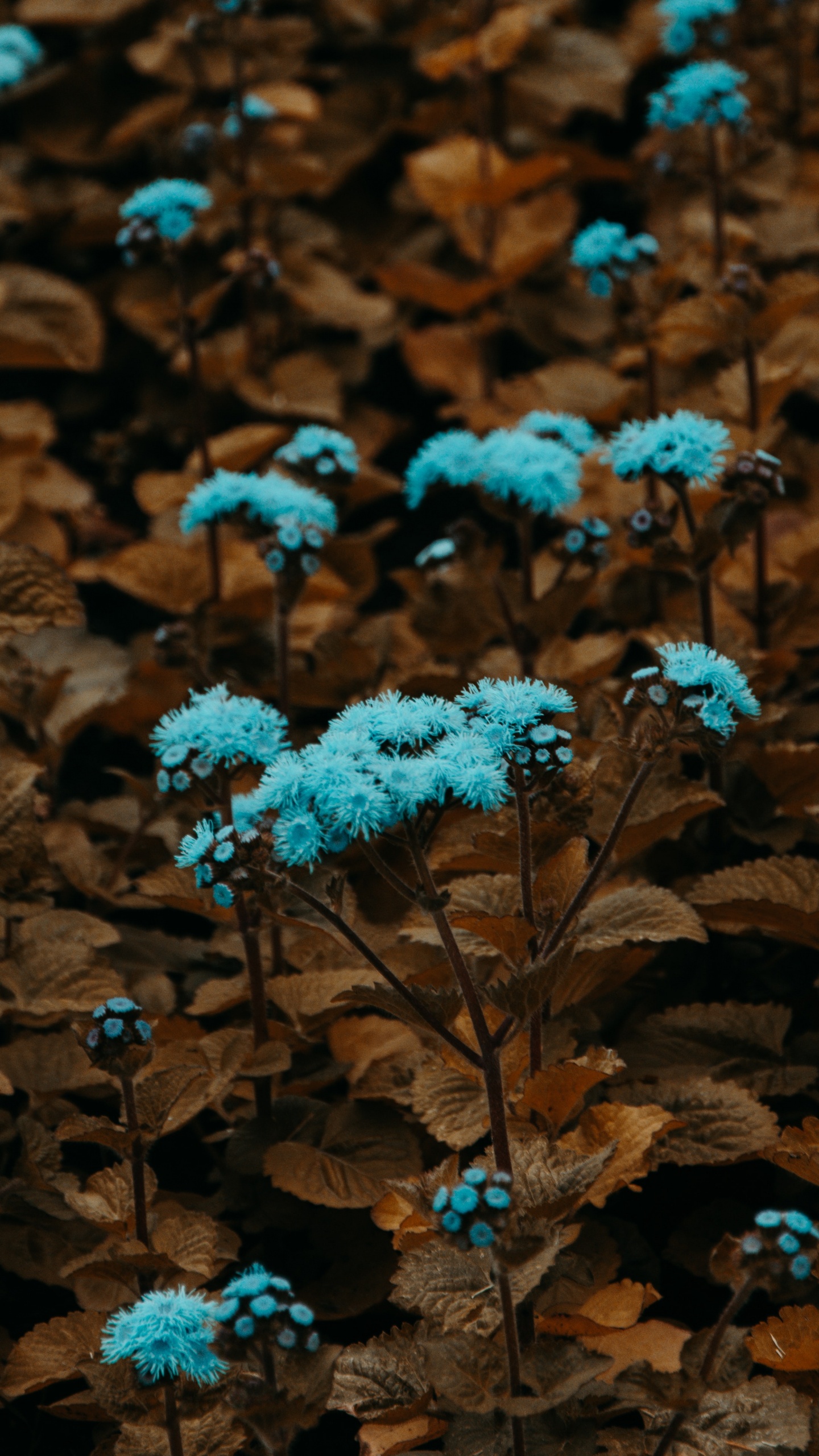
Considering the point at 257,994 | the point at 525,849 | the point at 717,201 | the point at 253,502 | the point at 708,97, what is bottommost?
the point at 257,994

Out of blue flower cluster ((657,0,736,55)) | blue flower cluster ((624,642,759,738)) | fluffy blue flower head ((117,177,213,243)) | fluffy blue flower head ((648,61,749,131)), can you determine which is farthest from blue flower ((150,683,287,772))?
blue flower cluster ((657,0,736,55))

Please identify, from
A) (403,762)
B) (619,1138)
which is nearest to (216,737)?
(403,762)

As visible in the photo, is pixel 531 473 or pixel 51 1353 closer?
A: pixel 51 1353

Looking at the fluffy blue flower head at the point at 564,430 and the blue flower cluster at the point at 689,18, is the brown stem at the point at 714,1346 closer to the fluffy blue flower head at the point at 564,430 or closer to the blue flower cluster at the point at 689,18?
the fluffy blue flower head at the point at 564,430

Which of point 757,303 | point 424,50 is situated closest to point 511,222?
point 424,50

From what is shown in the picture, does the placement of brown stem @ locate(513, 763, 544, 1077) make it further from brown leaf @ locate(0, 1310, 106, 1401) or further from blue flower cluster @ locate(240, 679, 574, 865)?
brown leaf @ locate(0, 1310, 106, 1401)

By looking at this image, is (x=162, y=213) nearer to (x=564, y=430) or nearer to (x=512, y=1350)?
(x=564, y=430)

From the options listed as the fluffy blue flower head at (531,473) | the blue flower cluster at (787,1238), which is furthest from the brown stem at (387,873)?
the fluffy blue flower head at (531,473)
